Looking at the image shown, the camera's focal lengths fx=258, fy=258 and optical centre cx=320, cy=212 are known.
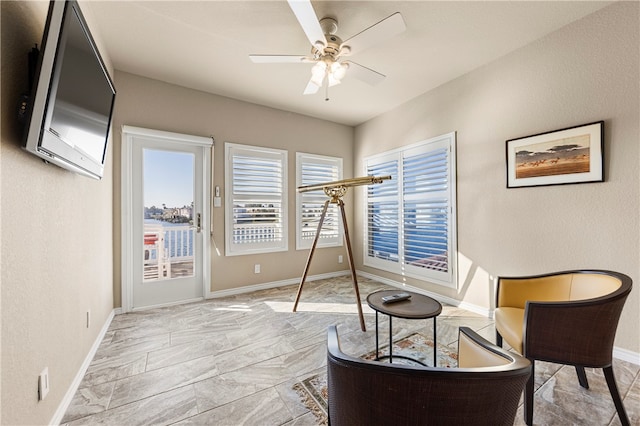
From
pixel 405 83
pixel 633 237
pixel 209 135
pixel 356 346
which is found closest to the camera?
pixel 633 237

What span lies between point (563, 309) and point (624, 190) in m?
1.46

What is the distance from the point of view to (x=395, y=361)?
2115 mm

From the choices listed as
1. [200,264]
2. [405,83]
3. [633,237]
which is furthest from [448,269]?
[200,264]

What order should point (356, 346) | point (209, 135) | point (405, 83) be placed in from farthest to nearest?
1. point (209, 135)
2. point (405, 83)
3. point (356, 346)

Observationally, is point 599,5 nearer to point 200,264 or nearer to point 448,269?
point 448,269

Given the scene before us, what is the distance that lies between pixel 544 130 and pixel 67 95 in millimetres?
3756

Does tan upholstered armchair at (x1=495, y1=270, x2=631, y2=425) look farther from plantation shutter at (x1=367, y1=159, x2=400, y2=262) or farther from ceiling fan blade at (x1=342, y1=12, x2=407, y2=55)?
plantation shutter at (x1=367, y1=159, x2=400, y2=262)

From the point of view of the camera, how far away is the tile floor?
5.15 ft

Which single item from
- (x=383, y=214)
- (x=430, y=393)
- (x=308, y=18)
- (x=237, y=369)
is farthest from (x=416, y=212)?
(x=430, y=393)

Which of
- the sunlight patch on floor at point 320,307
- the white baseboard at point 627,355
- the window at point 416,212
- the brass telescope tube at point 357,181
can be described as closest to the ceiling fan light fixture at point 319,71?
the brass telescope tube at point 357,181

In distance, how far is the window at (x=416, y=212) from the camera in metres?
3.46

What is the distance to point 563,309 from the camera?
4.89 feet

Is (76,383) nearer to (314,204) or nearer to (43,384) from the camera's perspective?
(43,384)

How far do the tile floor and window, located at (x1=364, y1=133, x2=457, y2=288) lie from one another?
737 mm
